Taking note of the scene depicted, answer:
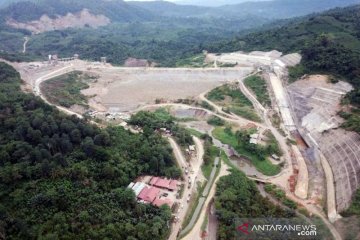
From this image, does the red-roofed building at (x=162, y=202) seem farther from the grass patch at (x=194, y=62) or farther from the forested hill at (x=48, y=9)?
the forested hill at (x=48, y=9)

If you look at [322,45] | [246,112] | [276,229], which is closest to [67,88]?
[246,112]

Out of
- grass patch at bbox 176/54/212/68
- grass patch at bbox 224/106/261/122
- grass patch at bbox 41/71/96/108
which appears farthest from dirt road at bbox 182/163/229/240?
grass patch at bbox 176/54/212/68

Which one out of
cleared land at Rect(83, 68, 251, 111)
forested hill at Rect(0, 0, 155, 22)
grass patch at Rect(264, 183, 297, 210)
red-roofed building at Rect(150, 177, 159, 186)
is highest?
forested hill at Rect(0, 0, 155, 22)

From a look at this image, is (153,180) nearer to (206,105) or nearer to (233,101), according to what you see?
(206,105)

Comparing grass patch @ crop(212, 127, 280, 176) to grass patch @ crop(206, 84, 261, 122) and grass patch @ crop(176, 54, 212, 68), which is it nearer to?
grass patch @ crop(206, 84, 261, 122)

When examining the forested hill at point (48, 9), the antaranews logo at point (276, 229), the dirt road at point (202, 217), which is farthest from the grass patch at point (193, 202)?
the forested hill at point (48, 9)

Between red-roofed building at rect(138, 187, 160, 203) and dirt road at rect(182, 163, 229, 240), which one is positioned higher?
red-roofed building at rect(138, 187, 160, 203)
